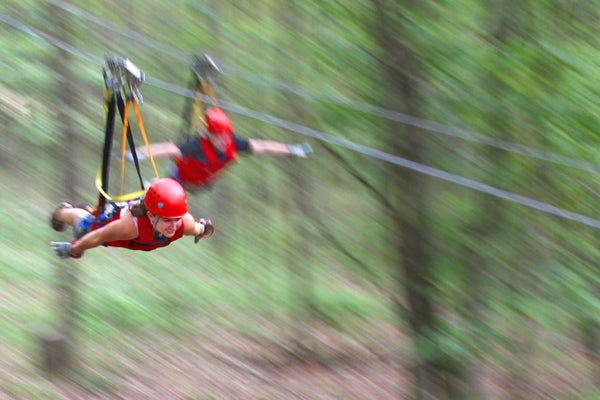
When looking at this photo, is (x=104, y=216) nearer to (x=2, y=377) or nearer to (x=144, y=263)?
(x=2, y=377)

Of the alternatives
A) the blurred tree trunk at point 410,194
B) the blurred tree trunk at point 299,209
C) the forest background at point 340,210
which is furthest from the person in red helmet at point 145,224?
the blurred tree trunk at point 299,209

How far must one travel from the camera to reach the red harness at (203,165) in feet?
14.8

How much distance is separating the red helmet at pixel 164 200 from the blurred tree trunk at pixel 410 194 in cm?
240

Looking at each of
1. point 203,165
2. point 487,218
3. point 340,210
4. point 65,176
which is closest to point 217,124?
point 203,165

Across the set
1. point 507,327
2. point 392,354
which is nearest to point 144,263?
point 392,354

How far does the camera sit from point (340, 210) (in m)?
7.83

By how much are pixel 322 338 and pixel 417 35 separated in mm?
5967

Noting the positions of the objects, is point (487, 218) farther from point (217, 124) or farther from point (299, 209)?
point (299, 209)

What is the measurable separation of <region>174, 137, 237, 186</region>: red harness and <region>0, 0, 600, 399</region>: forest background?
0.31m

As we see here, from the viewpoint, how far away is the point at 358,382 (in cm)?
1000

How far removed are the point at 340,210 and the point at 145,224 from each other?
3.91 m

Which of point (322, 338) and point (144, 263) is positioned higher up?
point (322, 338)

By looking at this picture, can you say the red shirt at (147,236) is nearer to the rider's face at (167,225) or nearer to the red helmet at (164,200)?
the rider's face at (167,225)

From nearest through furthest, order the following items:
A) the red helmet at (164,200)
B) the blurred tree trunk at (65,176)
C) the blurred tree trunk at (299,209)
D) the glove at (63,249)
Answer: the red helmet at (164,200) < the glove at (63,249) < the blurred tree trunk at (299,209) < the blurred tree trunk at (65,176)
